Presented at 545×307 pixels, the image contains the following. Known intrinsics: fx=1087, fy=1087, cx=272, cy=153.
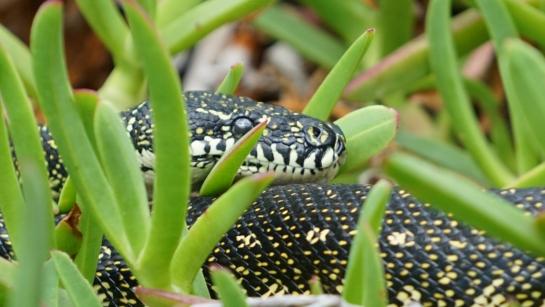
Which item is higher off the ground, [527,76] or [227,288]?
[527,76]

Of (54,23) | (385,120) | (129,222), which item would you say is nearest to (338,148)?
(385,120)

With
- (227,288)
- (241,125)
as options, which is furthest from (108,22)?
(227,288)

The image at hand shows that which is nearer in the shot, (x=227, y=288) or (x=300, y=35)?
(x=227, y=288)

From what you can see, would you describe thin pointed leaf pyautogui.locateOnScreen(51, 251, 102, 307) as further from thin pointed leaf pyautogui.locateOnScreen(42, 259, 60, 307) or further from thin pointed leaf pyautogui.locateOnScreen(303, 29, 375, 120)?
thin pointed leaf pyautogui.locateOnScreen(303, 29, 375, 120)

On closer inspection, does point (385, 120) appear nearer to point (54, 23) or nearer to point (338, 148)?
point (338, 148)

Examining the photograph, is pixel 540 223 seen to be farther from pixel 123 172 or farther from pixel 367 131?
pixel 367 131

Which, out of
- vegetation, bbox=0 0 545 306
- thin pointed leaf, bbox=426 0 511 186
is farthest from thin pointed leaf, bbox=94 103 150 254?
thin pointed leaf, bbox=426 0 511 186
